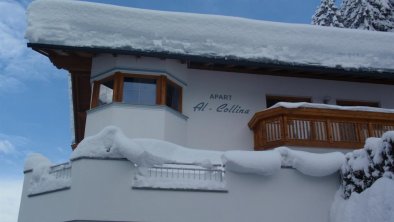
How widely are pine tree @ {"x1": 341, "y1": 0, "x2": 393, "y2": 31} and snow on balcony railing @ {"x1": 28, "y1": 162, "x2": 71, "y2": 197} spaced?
25694 millimetres

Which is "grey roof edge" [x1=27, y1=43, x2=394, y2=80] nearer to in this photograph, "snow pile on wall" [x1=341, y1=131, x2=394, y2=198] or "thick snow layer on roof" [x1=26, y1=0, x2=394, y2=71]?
"thick snow layer on roof" [x1=26, y1=0, x2=394, y2=71]

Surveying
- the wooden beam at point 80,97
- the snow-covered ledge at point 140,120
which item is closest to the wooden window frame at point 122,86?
the snow-covered ledge at point 140,120

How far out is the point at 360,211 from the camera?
718cm

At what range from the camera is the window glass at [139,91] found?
436 inches

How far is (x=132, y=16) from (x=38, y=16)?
2576 millimetres

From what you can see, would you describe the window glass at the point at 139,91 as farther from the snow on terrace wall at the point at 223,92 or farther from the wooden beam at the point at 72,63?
the wooden beam at the point at 72,63

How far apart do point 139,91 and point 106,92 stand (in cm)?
106

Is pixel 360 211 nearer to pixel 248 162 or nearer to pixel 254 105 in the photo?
pixel 248 162

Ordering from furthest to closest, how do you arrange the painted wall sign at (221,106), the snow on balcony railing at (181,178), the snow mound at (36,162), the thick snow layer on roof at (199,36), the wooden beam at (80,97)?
the wooden beam at (80,97) → the painted wall sign at (221,106) → the thick snow layer on roof at (199,36) → the snow mound at (36,162) → the snow on balcony railing at (181,178)

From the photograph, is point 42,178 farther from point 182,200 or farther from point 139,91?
point 139,91

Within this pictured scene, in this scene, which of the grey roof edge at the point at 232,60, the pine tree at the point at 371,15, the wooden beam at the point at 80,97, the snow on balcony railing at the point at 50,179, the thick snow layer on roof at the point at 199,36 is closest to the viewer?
the snow on balcony railing at the point at 50,179

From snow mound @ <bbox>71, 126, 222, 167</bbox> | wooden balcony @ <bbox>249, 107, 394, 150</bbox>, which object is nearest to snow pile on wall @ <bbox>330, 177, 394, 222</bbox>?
snow mound @ <bbox>71, 126, 222, 167</bbox>

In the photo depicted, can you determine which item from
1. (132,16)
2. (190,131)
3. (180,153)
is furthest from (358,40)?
(180,153)

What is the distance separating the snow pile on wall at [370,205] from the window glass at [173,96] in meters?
5.32
